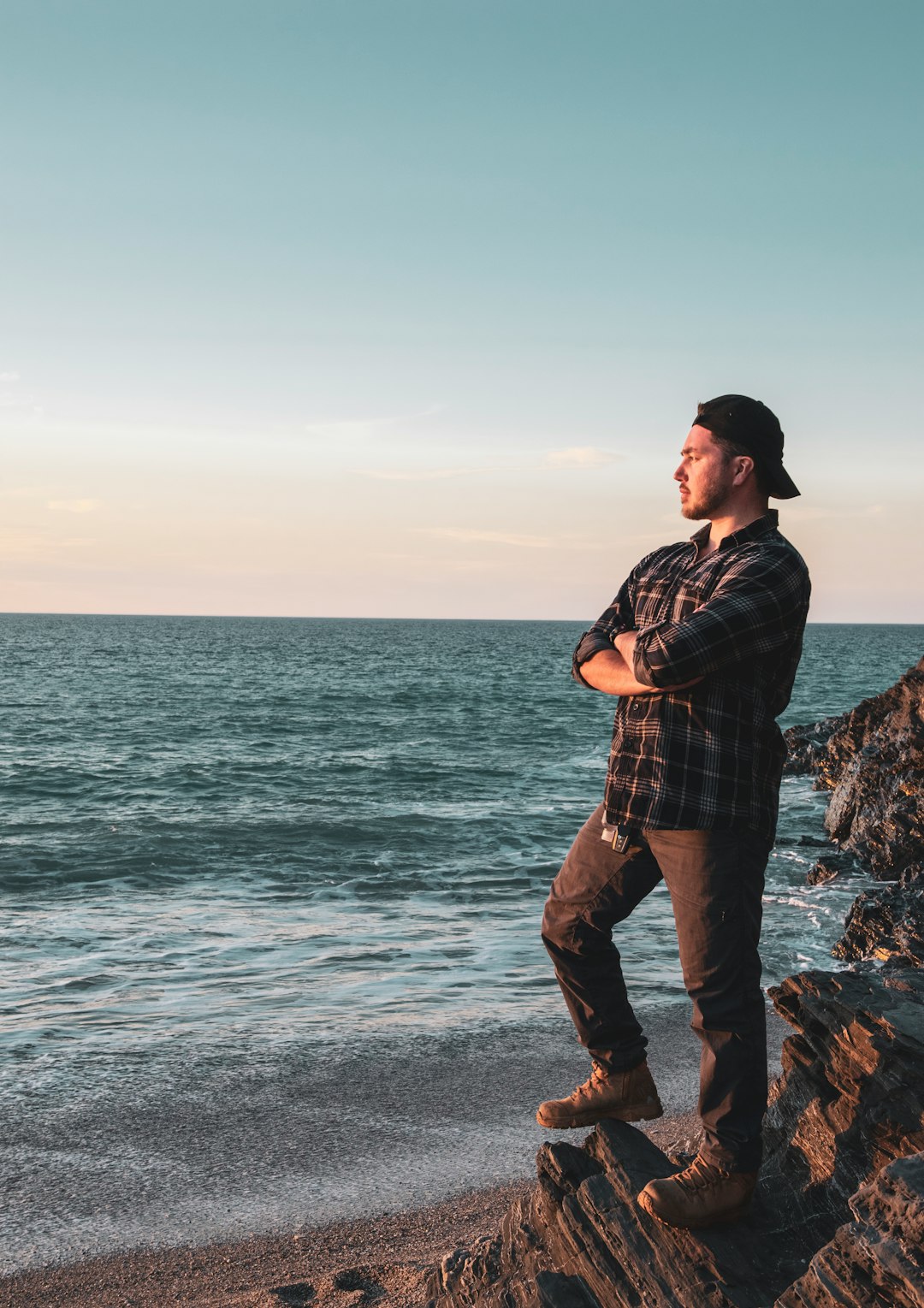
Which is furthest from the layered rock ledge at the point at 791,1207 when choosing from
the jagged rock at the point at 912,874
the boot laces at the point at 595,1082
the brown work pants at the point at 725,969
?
the jagged rock at the point at 912,874

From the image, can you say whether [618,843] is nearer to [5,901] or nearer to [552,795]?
[5,901]

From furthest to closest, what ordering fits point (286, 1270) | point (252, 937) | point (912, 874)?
point (912, 874) → point (252, 937) → point (286, 1270)

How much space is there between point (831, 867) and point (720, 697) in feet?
41.4

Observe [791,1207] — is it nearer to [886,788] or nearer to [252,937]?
[252,937]

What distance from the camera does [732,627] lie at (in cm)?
340

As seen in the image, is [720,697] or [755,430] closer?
[720,697]

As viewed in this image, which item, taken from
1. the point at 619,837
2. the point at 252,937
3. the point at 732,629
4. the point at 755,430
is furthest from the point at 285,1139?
the point at 252,937

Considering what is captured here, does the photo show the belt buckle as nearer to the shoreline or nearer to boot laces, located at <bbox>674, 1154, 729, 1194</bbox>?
boot laces, located at <bbox>674, 1154, 729, 1194</bbox>

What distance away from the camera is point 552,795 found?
74.5 ft

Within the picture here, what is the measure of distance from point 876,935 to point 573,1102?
7.61m

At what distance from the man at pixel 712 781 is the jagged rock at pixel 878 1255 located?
59cm

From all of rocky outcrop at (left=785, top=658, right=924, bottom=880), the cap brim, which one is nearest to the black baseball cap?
the cap brim

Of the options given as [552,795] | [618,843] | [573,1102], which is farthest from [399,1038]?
[552,795]

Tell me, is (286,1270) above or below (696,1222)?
below
